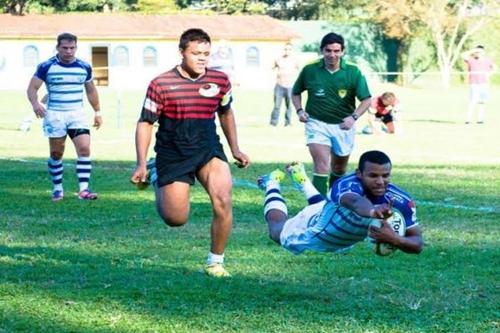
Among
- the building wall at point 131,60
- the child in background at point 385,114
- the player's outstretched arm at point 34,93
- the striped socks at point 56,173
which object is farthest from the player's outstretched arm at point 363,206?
the building wall at point 131,60

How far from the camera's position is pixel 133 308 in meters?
8.06

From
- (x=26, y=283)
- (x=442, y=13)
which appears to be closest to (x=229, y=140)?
(x=26, y=283)

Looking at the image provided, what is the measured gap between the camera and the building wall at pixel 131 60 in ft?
218

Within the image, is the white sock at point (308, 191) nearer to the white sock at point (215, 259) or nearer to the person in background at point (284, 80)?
the white sock at point (215, 259)

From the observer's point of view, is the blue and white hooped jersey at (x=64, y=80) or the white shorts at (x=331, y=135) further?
the blue and white hooped jersey at (x=64, y=80)

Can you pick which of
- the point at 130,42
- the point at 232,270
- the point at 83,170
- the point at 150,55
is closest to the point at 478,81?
the point at 83,170

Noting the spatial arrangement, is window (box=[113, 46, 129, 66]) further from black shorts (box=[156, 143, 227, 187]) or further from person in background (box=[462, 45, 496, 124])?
black shorts (box=[156, 143, 227, 187])

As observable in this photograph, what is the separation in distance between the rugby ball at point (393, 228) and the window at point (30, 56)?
61073mm

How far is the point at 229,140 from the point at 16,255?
2.19 metres

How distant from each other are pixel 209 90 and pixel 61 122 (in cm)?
561

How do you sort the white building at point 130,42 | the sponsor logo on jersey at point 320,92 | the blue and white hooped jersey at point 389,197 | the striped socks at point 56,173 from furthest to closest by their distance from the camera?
the white building at point 130,42
the striped socks at point 56,173
the sponsor logo on jersey at point 320,92
the blue and white hooped jersey at point 389,197

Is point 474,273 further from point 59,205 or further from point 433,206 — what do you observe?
point 59,205

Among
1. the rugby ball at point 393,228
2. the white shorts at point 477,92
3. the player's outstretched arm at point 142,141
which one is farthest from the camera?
the white shorts at point 477,92

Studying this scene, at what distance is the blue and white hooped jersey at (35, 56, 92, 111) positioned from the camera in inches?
587
